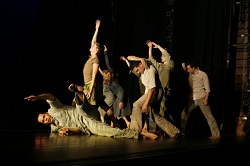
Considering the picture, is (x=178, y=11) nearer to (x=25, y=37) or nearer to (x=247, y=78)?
(x=247, y=78)

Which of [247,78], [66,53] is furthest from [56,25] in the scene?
[247,78]

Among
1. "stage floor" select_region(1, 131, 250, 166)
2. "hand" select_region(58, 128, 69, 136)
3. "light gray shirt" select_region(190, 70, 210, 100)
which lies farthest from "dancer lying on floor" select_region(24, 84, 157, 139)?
"light gray shirt" select_region(190, 70, 210, 100)

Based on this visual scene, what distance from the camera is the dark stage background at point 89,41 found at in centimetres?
429

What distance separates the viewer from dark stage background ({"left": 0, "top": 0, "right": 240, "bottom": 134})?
429 cm

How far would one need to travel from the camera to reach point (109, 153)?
2.19 m

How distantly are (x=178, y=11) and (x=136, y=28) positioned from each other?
0.86 metres

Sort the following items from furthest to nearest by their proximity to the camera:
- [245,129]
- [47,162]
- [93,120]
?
[245,129] → [93,120] → [47,162]

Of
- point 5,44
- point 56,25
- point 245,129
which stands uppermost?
point 56,25

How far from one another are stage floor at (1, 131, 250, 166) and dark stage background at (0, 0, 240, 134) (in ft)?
5.02

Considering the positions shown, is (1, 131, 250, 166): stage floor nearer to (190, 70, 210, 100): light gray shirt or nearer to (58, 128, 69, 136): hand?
(58, 128, 69, 136): hand

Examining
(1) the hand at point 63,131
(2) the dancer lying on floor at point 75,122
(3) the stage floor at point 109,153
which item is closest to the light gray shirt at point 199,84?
(3) the stage floor at point 109,153

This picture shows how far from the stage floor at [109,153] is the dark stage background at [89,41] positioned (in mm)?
1531

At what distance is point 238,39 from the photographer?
6.42 metres

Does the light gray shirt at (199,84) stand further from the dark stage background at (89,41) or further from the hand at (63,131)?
the hand at (63,131)
